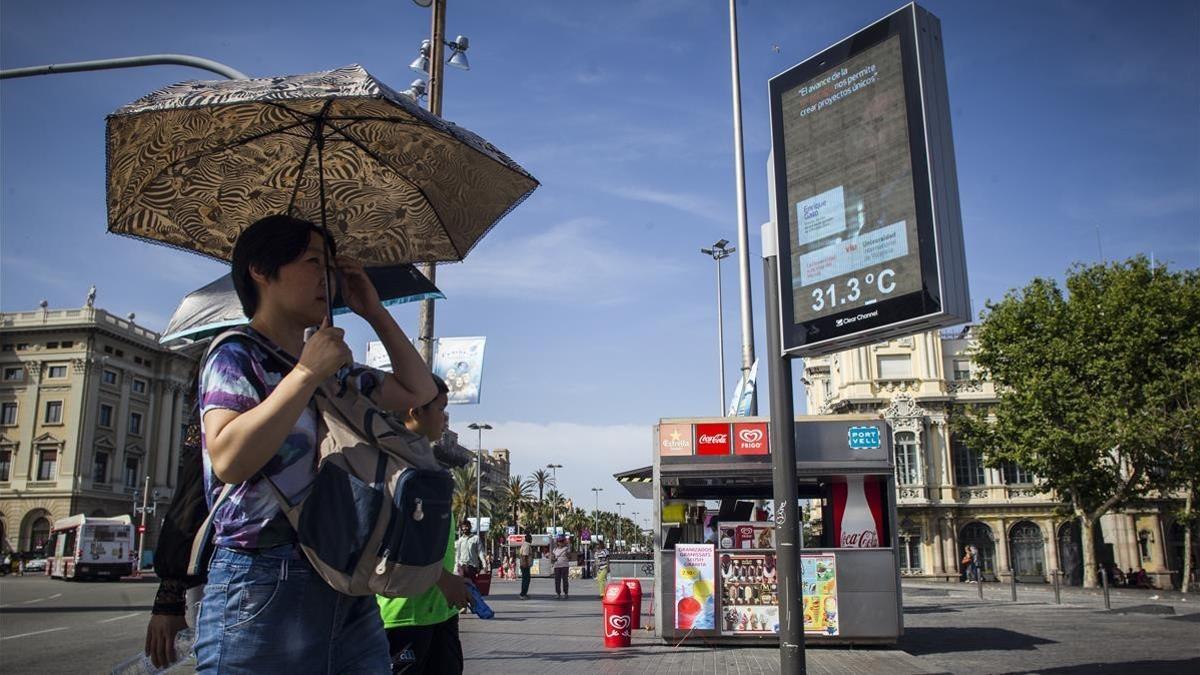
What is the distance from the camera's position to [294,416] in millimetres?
2037

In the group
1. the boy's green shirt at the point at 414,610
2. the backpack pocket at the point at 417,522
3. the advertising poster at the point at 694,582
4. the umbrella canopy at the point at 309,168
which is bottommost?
the advertising poster at the point at 694,582

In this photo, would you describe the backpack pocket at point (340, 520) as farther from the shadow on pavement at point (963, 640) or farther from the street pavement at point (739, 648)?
the shadow on pavement at point (963, 640)

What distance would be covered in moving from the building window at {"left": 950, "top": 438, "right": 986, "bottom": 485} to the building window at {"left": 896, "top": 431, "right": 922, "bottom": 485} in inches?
103

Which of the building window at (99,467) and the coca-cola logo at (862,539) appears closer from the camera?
the coca-cola logo at (862,539)

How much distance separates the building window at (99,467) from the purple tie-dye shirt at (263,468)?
75.1 m

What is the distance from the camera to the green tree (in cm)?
3672

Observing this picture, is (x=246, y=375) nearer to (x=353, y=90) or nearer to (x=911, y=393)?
(x=353, y=90)

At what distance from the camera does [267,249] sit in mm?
2467

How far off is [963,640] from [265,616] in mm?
14559

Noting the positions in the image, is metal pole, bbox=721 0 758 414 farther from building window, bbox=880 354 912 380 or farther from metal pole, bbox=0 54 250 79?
building window, bbox=880 354 912 380

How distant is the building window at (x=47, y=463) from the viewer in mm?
65875

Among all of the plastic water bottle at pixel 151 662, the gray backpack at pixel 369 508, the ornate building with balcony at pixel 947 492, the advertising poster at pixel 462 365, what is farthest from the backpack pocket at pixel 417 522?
the ornate building with balcony at pixel 947 492

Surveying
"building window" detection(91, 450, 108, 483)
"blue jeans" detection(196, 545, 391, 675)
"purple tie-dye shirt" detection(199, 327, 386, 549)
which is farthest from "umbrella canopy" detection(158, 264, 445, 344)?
"building window" detection(91, 450, 108, 483)

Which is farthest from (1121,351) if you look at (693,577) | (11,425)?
(11,425)
